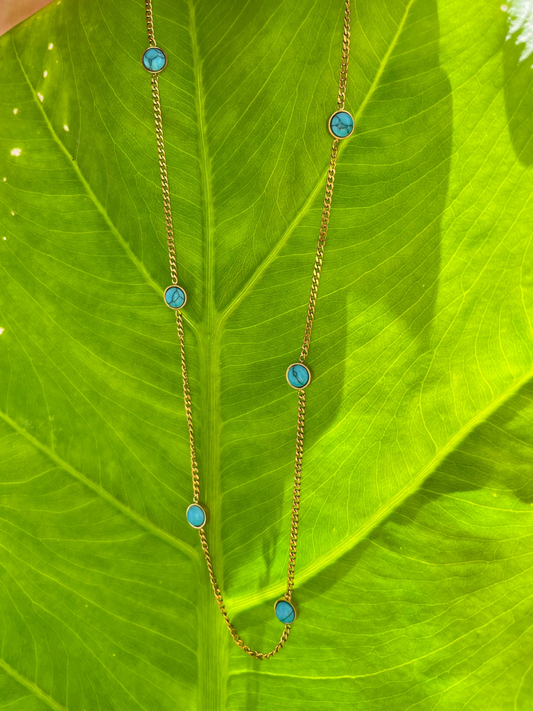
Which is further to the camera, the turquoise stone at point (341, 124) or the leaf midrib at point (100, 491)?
the leaf midrib at point (100, 491)

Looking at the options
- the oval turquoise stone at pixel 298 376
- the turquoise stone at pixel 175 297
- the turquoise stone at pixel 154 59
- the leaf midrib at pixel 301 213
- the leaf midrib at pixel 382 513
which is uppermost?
the turquoise stone at pixel 154 59

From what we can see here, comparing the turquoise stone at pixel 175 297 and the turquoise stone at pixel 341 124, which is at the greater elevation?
the turquoise stone at pixel 341 124

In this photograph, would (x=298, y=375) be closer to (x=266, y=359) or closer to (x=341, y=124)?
(x=266, y=359)

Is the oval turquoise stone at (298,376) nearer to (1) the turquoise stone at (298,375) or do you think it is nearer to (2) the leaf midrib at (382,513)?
(1) the turquoise stone at (298,375)

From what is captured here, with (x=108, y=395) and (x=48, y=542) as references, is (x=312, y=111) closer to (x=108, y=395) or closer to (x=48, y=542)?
(x=108, y=395)

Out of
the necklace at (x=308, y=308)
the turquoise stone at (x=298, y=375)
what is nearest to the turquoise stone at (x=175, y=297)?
the necklace at (x=308, y=308)

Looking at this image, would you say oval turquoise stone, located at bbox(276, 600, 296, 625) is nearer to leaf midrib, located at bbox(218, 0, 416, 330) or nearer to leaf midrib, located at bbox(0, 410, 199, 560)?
leaf midrib, located at bbox(0, 410, 199, 560)
